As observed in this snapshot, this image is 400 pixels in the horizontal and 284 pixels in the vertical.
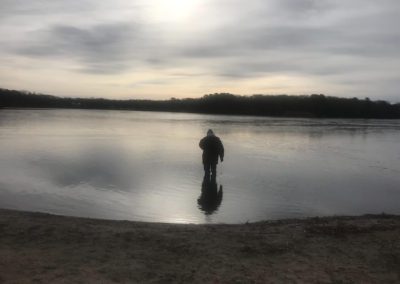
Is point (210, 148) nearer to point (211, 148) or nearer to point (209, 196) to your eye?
point (211, 148)

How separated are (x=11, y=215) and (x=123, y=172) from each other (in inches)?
347

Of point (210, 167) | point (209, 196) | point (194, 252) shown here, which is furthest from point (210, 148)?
point (194, 252)

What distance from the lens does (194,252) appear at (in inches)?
283

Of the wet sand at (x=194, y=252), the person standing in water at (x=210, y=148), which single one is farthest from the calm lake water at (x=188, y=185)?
the wet sand at (x=194, y=252)

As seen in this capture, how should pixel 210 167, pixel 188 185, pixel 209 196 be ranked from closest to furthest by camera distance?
pixel 209 196, pixel 188 185, pixel 210 167

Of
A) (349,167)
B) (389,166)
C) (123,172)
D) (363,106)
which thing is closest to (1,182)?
(123,172)

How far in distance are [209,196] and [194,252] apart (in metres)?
6.61

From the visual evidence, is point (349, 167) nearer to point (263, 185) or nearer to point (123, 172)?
point (263, 185)

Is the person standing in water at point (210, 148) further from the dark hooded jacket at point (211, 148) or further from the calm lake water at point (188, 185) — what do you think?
the calm lake water at point (188, 185)

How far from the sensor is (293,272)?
20.9 ft

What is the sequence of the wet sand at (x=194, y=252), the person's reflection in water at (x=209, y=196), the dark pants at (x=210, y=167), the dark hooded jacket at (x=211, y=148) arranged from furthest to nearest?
1. the dark pants at (x=210, y=167)
2. the dark hooded jacket at (x=211, y=148)
3. the person's reflection in water at (x=209, y=196)
4. the wet sand at (x=194, y=252)

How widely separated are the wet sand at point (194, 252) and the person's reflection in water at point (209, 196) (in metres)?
2.89

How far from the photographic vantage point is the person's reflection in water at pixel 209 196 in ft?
40.2

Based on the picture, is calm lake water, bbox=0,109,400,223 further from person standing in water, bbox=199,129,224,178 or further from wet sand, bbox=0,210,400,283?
wet sand, bbox=0,210,400,283
